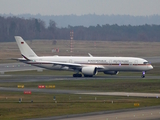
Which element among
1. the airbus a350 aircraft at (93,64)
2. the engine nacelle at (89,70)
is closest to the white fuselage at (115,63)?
the airbus a350 aircraft at (93,64)

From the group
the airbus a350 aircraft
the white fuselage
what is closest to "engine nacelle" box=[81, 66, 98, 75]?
the airbus a350 aircraft

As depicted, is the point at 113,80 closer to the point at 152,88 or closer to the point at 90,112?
the point at 152,88

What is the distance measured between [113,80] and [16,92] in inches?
794

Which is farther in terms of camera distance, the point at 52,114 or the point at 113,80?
the point at 113,80

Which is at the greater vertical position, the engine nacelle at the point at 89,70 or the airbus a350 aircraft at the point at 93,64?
the airbus a350 aircraft at the point at 93,64

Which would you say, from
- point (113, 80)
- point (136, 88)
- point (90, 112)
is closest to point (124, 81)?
point (113, 80)

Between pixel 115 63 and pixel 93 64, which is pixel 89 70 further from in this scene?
pixel 115 63

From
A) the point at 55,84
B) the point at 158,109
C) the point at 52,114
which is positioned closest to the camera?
the point at 52,114

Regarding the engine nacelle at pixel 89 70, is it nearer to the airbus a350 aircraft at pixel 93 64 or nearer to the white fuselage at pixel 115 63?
the airbus a350 aircraft at pixel 93 64

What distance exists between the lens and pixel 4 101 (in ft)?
159

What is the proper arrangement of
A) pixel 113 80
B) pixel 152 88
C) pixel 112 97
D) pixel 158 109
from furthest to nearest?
1. pixel 113 80
2. pixel 152 88
3. pixel 112 97
4. pixel 158 109

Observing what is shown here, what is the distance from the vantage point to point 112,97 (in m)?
52.2

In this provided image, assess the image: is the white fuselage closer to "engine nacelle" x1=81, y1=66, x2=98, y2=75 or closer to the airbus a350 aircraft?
the airbus a350 aircraft

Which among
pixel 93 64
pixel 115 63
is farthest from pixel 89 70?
pixel 115 63
